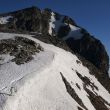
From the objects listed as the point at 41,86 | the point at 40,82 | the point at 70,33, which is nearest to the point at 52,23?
the point at 70,33

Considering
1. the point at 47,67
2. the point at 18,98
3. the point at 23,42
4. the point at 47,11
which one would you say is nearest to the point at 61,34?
the point at 47,11

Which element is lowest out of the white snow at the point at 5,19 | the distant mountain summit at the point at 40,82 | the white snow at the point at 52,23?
the white snow at the point at 52,23

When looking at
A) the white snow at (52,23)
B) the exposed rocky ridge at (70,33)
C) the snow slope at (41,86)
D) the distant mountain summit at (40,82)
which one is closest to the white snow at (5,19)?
the exposed rocky ridge at (70,33)

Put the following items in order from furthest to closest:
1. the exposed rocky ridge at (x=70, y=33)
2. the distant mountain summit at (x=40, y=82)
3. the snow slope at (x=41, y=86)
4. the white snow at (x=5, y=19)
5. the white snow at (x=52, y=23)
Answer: the white snow at (x=52, y=23)
the exposed rocky ridge at (x=70, y=33)
the white snow at (x=5, y=19)
the distant mountain summit at (x=40, y=82)
the snow slope at (x=41, y=86)

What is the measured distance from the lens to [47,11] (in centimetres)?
18162

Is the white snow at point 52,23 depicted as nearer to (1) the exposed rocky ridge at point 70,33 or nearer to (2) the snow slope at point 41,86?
(1) the exposed rocky ridge at point 70,33

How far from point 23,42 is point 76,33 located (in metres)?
98.4

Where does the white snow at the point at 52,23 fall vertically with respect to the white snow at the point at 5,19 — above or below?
below

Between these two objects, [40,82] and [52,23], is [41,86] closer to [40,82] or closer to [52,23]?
[40,82]

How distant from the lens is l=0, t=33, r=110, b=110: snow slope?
121 feet

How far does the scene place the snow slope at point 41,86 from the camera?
3691 cm

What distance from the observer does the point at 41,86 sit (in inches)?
1737

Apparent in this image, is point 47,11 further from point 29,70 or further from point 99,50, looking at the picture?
point 29,70

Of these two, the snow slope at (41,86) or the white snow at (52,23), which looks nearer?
the snow slope at (41,86)
